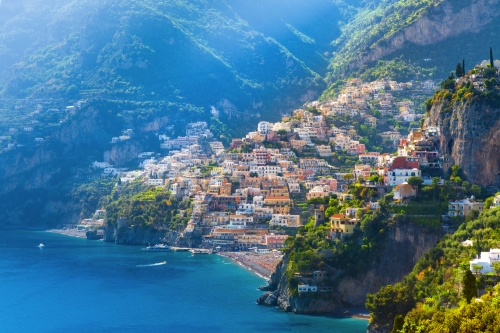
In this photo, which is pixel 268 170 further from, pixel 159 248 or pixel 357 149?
pixel 159 248

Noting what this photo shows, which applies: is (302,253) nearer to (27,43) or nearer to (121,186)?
(121,186)

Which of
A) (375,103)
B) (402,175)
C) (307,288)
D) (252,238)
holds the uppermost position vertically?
(375,103)

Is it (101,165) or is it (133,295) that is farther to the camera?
(101,165)

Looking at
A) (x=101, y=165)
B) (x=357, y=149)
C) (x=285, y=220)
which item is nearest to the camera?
(x=285, y=220)

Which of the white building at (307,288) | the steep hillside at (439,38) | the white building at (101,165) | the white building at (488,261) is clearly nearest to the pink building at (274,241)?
the white building at (307,288)

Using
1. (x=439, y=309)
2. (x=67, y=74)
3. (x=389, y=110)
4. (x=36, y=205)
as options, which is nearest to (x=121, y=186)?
(x=36, y=205)

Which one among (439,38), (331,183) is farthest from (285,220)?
(439,38)
